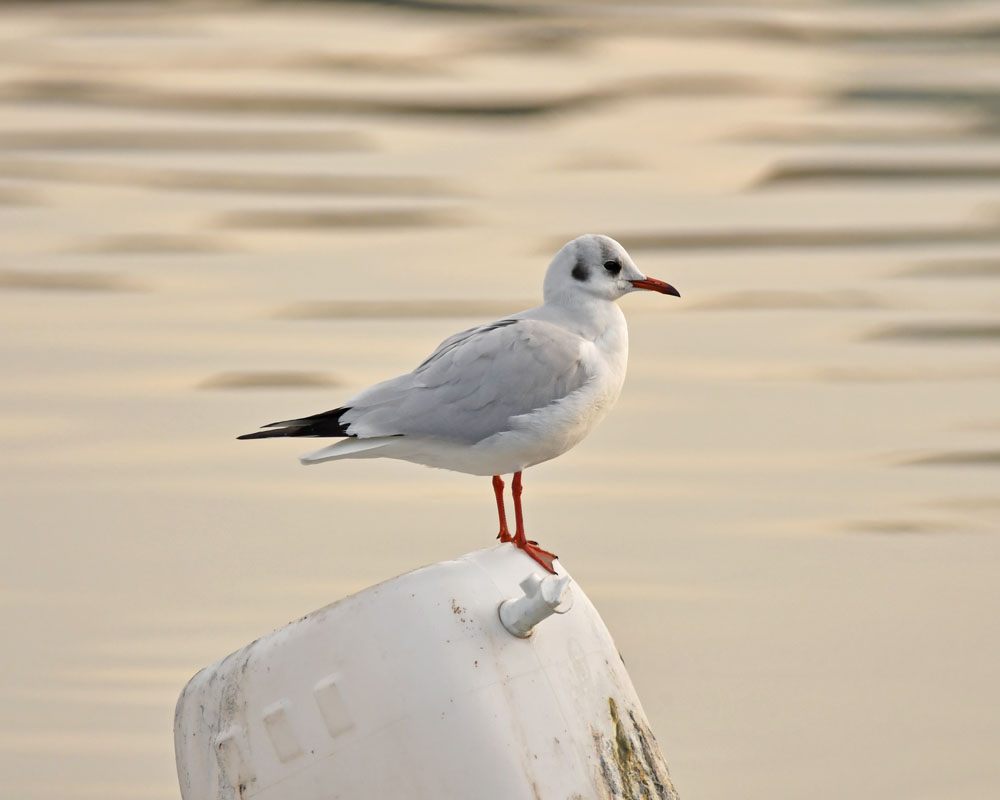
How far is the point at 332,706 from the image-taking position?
10.0 ft

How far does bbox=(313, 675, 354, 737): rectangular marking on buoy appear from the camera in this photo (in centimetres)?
304

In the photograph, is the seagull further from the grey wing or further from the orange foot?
the orange foot

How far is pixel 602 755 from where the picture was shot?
325cm

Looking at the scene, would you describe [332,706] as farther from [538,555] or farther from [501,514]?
[501,514]

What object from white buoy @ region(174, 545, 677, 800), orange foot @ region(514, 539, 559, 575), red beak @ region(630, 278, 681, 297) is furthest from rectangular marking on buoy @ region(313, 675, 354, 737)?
red beak @ region(630, 278, 681, 297)

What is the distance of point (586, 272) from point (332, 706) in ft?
5.56

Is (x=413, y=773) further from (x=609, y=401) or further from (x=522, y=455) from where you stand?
(x=609, y=401)

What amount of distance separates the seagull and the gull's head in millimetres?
147

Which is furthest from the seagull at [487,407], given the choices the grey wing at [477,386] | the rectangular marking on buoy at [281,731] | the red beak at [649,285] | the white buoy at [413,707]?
the rectangular marking on buoy at [281,731]

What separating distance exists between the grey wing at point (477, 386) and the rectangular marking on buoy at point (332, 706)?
946mm

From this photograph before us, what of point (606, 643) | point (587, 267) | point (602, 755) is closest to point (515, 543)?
point (606, 643)

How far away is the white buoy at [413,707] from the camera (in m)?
3.02

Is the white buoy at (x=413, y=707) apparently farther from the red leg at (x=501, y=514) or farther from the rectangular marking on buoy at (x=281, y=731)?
the red leg at (x=501, y=514)

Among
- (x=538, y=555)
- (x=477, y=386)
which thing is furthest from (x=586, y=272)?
(x=538, y=555)
